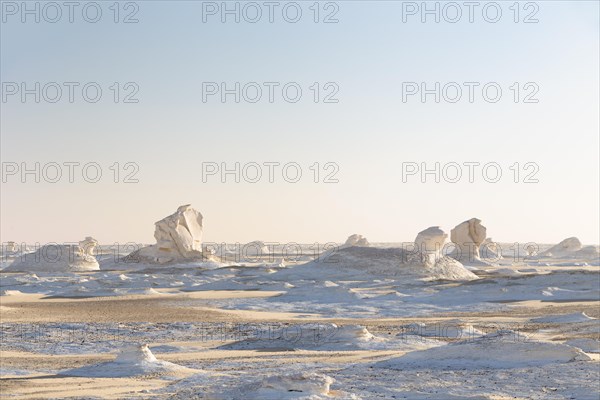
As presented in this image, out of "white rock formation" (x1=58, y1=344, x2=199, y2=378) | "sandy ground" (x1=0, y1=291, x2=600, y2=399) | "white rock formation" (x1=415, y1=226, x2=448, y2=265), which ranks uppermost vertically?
"white rock formation" (x1=415, y1=226, x2=448, y2=265)

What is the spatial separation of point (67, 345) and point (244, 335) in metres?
4.66

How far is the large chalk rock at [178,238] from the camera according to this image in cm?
6975

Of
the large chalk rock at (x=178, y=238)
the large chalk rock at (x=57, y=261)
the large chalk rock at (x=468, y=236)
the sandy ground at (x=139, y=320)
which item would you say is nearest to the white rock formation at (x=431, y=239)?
the large chalk rock at (x=468, y=236)

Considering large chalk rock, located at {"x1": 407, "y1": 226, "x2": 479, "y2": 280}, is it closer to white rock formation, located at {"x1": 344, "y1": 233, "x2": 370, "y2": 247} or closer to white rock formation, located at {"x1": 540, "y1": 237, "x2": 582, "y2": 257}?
white rock formation, located at {"x1": 344, "y1": 233, "x2": 370, "y2": 247}

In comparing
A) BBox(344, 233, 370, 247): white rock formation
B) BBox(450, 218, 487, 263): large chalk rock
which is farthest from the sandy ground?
BBox(344, 233, 370, 247): white rock formation

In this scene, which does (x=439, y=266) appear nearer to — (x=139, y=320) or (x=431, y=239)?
(x=431, y=239)

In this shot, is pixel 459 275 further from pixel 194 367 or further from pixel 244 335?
pixel 194 367

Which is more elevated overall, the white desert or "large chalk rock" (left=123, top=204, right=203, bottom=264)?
"large chalk rock" (left=123, top=204, right=203, bottom=264)

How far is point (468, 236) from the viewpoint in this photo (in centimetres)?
7688

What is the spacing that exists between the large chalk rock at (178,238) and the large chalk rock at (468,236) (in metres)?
23.2

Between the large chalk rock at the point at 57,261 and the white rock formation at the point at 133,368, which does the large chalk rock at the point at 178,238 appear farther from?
the white rock formation at the point at 133,368

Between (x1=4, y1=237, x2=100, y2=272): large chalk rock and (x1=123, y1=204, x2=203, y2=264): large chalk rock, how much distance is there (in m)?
5.38

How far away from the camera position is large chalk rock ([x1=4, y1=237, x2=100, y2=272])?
216 ft

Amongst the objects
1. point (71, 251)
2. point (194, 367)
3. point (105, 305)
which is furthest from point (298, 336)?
point (71, 251)
